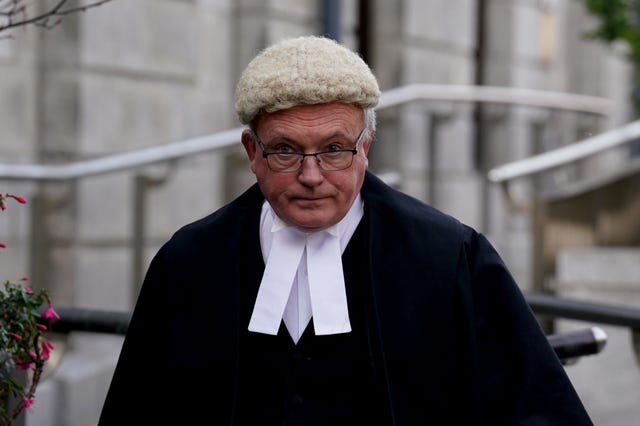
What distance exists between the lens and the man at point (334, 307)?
2553mm

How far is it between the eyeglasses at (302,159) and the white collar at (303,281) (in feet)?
0.47

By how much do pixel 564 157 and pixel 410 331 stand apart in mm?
6705

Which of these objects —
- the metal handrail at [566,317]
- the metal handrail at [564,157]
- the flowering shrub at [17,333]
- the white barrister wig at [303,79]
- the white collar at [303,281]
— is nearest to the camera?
the white barrister wig at [303,79]

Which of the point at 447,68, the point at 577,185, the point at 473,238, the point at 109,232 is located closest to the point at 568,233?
the point at 577,185

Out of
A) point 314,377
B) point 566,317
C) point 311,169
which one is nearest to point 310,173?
point 311,169

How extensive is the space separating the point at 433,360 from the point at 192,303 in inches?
19.2

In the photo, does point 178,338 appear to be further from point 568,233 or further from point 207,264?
point 568,233

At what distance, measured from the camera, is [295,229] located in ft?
8.80

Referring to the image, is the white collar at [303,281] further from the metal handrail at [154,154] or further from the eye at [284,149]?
the metal handrail at [154,154]

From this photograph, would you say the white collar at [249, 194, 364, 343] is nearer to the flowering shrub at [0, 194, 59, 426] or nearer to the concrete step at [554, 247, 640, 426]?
the flowering shrub at [0, 194, 59, 426]

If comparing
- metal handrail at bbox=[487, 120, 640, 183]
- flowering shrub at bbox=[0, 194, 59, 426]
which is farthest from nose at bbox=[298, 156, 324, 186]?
metal handrail at bbox=[487, 120, 640, 183]

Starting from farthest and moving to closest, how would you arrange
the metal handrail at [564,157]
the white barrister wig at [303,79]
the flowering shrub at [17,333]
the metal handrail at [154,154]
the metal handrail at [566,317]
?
the metal handrail at [564,157] < the metal handrail at [154,154] < the metal handrail at [566,317] < the flowering shrub at [17,333] < the white barrister wig at [303,79]

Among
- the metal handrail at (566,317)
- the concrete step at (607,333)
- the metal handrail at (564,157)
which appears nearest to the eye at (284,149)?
the metal handrail at (566,317)

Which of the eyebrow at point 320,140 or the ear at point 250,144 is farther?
the ear at point 250,144
